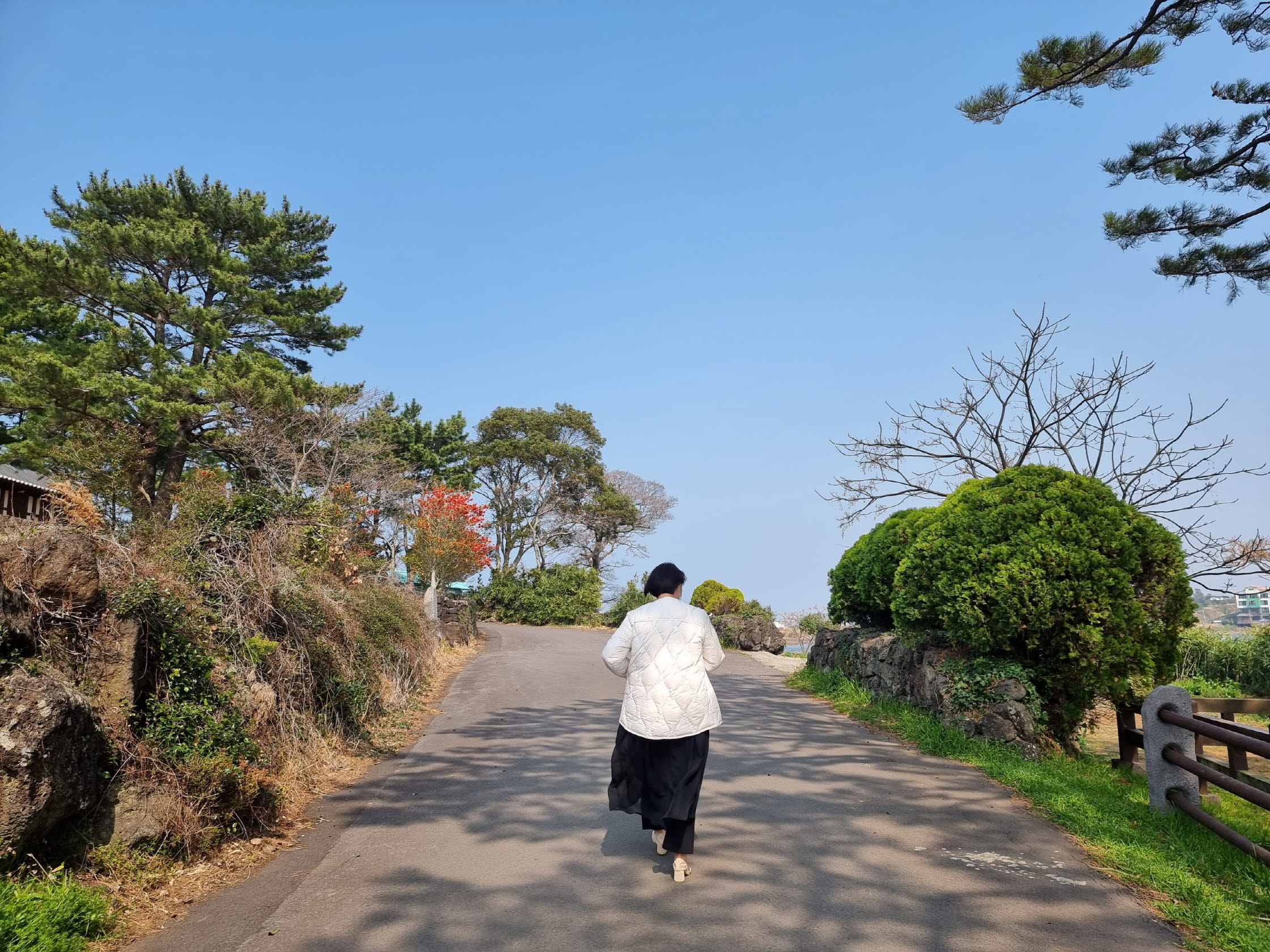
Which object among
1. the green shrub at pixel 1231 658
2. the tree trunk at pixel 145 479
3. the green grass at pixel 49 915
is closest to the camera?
the green grass at pixel 49 915

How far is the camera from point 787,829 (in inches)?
230

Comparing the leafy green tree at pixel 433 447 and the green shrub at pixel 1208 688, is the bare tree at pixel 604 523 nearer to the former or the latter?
the leafy green tree at pixel 433 447

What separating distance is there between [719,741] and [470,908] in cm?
548

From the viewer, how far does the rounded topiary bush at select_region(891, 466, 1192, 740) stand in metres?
8.27

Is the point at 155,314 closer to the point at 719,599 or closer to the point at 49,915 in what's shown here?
the point at 719,599

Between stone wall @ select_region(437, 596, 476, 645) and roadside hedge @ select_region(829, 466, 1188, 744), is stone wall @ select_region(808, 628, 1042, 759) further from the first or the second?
stone wall @ select_region(437, 596, 476, 645)

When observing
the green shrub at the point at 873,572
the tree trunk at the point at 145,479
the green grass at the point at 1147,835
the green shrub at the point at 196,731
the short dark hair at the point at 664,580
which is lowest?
the green grass at the point at 1147,835

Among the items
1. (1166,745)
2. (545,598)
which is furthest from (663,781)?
(545,598)

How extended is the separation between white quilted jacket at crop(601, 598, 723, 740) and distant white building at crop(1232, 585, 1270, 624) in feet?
41.8

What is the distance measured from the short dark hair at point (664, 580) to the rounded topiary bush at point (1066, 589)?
14.7ft

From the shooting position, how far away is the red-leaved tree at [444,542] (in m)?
26.6

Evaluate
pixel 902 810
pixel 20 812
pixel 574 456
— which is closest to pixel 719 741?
pixel 902 810

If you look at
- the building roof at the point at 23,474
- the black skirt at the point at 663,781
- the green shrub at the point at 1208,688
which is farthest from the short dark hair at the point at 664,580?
the building roof at the point at 23,474

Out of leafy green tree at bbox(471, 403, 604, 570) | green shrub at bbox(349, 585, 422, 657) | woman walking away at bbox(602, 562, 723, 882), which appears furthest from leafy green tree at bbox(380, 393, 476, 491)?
woman walking away at bbox(602, 562, 723, 882)
